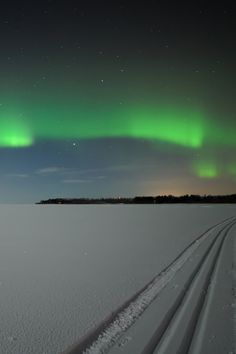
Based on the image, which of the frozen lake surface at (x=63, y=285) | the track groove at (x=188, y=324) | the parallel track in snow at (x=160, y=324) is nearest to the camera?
the track groove at (x=188, y=324)

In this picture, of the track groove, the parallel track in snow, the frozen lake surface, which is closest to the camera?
the track groove

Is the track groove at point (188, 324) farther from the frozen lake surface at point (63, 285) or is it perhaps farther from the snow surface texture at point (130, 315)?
the frozen lake surface at point (63, 285)

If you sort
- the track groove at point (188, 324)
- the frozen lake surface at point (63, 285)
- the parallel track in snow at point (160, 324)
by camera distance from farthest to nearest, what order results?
the frozen lake surface at point (63, 285), the parallel track in snow at point (160, 324), the track groove at point (188, 324)

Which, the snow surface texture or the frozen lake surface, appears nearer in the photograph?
the snow surface texture

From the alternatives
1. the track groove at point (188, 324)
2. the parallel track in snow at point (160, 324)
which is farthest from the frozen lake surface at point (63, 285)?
the track groove at point (188, 324)

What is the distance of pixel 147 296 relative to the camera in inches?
223

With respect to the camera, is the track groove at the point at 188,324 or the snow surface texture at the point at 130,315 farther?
the snow surface texture at the point at 130,315

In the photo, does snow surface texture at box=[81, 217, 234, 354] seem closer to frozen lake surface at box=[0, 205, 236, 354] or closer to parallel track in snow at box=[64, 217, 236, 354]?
parallel track in snow at box=[64, 217, 236, 354]

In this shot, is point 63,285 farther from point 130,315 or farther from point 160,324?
point 160,324

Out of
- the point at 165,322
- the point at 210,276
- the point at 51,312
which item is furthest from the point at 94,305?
the point at 210,276

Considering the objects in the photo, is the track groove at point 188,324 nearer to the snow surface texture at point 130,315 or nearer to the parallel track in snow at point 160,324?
the parallel track in snow at point 160,324

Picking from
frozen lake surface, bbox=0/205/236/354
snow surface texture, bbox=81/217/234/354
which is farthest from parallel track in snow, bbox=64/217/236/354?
frozen lake surface, bbox=0/205/236/354

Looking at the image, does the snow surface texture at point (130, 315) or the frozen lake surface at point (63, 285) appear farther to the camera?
the frozen lake surface at point (63, 285)

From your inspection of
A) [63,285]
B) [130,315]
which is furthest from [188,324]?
[63,285]
